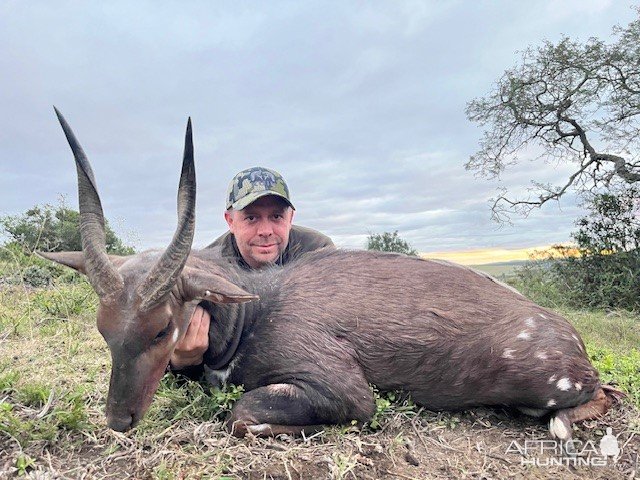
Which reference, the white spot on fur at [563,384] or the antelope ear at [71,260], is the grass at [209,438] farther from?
the antelope ear at [71,260]

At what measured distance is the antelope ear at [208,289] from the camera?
2739mm

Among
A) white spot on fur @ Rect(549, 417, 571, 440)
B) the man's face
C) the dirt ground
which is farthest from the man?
white spot on fur @ Rect(549, 417, 571, 440)

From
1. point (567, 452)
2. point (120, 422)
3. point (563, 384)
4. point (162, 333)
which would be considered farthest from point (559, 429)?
point (120, 422)

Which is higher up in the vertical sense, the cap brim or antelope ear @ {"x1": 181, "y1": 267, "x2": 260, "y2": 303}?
the cap brim

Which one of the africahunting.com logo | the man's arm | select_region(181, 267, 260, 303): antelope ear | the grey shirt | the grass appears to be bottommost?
the africahunting.com logo

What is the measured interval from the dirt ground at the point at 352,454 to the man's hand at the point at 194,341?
399 mm

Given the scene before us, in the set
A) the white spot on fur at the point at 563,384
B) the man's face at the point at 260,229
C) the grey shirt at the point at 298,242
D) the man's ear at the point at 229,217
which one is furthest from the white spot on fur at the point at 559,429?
the man's ear at the point at 229,217

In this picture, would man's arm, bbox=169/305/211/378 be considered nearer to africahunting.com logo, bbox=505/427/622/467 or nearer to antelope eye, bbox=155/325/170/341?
antelope eye, bbox=155/325/170/341

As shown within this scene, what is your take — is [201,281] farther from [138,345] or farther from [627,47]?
[627,47]

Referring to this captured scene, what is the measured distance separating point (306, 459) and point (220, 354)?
90 cm

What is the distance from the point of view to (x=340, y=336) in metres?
3.35

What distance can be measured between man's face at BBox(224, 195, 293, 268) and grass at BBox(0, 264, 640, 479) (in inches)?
61.9

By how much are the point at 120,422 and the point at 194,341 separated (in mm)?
588

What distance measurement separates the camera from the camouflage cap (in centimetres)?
477
